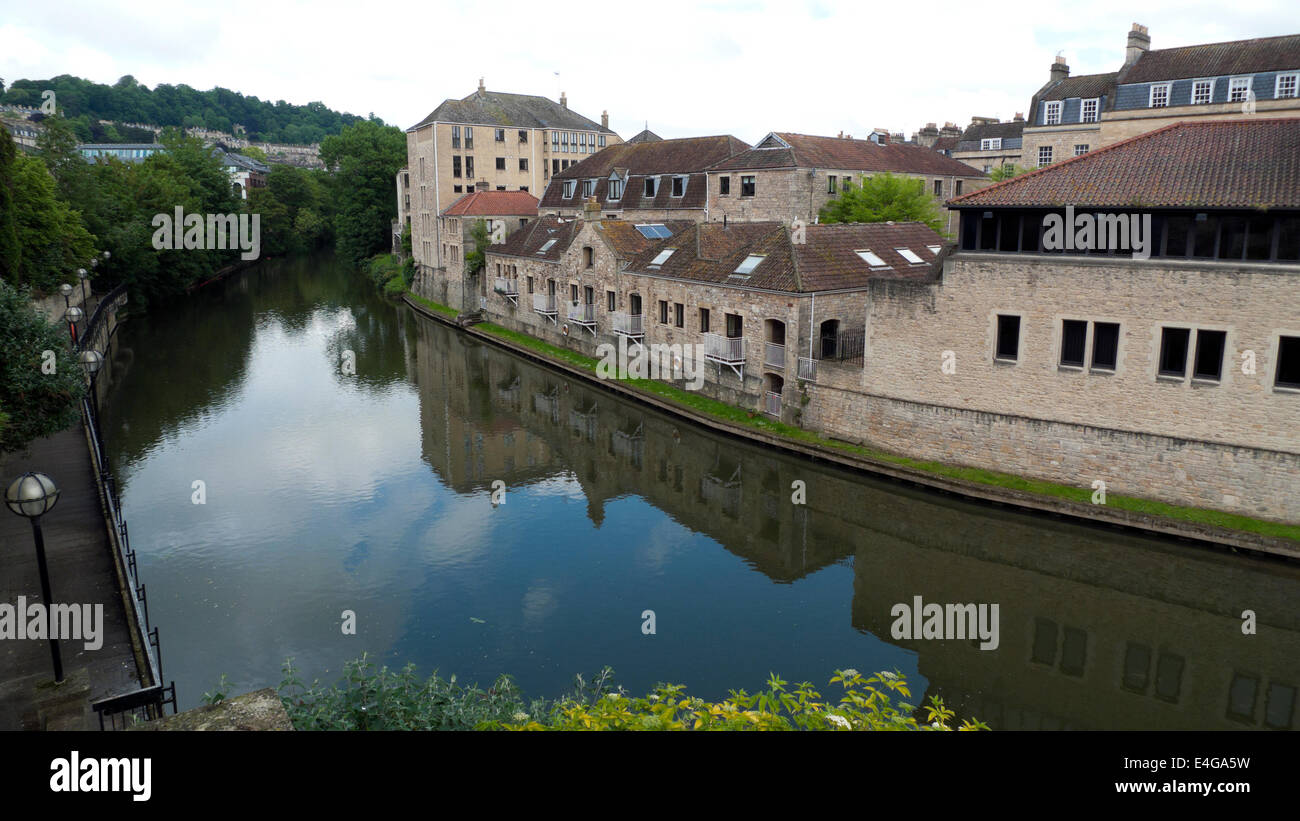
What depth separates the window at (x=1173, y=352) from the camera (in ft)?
66.5

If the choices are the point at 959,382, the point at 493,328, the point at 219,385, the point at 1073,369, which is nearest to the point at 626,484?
the point at 959,382

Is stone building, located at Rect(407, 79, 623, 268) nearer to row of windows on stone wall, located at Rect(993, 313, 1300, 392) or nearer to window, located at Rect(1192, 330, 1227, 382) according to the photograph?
row of windows on stone wall, located at Rect(993, 313, 1300, 392)

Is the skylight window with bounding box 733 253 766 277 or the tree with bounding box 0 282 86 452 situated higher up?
the skylight window with bounding box 733 253 766 277

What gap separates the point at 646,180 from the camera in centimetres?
5103

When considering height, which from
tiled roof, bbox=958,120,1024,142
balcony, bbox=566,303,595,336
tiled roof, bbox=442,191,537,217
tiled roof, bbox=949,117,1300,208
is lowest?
balcony, bbox=566,303,595,336

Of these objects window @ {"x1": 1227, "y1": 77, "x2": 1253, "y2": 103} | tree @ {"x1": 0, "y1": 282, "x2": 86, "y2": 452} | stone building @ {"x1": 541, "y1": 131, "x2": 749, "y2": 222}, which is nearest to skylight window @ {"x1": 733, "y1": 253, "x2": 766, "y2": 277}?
stone building @ {"x1": 541, "y1": 131, "x2": 749, "y2": 222}

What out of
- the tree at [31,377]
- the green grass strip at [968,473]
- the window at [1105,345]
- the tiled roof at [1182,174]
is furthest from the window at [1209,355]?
the tree at [31,377]

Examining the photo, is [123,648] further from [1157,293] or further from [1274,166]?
[1274,166]

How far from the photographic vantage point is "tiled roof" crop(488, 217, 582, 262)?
43.7 meters

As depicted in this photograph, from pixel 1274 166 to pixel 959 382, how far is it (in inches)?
343

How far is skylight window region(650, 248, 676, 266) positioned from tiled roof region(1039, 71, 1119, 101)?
30.2 metres

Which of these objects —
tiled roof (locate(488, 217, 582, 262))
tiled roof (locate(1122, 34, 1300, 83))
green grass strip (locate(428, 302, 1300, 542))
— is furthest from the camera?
tiled roof (locate(488, 217, 582, 262))

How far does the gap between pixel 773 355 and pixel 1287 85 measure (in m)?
29.4

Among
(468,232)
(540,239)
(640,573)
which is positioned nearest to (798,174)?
(540,239)
